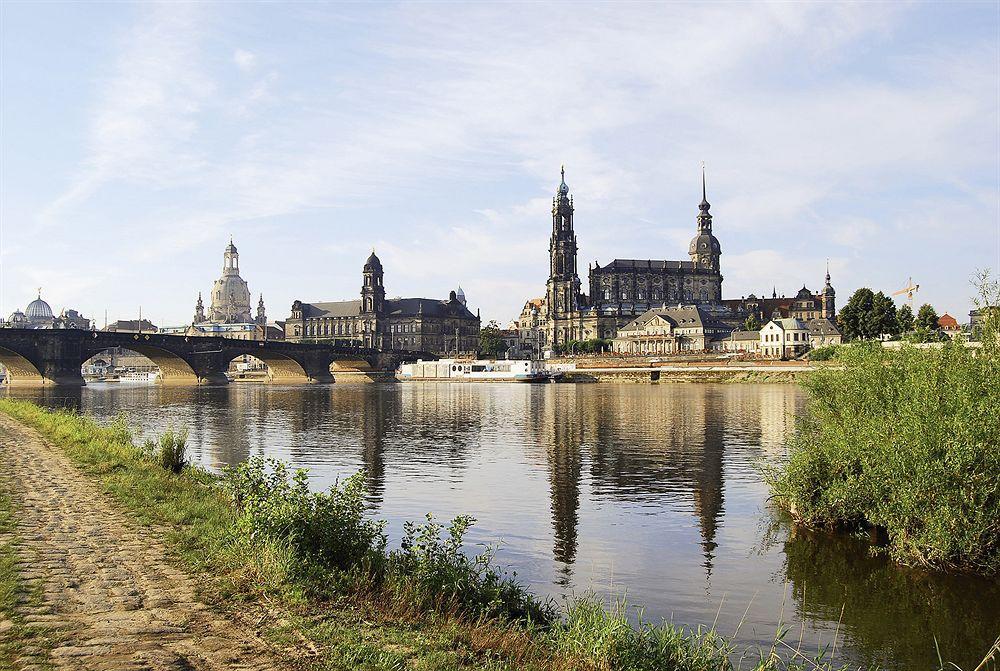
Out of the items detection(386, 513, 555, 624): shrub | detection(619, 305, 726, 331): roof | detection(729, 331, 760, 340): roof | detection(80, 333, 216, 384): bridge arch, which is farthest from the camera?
detection(619, 305, 726, 331): roof

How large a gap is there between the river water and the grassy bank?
633 millimetres

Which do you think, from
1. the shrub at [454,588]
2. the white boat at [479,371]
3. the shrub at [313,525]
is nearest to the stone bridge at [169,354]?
the white boat at [479,371]

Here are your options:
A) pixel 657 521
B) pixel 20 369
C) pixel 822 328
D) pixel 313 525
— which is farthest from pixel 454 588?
pixel 822 328

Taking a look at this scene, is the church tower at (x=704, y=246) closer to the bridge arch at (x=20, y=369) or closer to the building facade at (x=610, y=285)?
the building facade at (x=610, y=285)

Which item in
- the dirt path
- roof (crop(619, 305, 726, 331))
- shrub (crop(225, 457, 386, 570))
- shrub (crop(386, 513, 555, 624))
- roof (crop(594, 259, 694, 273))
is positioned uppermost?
roof (crop(594, 259, 694, 273))

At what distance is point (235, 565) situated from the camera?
410 inches

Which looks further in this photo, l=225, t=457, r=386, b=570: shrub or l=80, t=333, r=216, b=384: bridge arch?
l=80, t=333, r=216, b=384: bridge arch

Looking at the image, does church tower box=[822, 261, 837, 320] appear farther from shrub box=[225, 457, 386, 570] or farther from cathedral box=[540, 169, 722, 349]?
shrub box=[225, 457, 386, 570]

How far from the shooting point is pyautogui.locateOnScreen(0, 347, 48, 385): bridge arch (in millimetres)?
90375

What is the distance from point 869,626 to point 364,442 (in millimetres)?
26271

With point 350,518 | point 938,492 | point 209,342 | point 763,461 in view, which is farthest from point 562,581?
point 209,342

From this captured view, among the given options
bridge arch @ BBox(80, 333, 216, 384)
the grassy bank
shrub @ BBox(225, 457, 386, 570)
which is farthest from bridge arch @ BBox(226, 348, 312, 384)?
shrub @ BBox(225, 457, 386, 570)

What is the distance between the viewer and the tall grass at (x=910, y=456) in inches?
523

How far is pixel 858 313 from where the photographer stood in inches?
4695
